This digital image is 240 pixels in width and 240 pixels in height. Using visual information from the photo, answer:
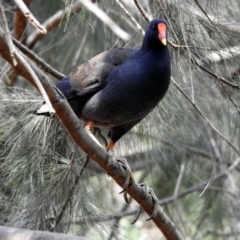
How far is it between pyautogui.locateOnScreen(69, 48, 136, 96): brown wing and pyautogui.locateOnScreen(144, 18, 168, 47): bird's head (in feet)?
0.50

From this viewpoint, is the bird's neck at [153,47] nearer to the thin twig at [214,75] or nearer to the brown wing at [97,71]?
the brown wing at [97,71]

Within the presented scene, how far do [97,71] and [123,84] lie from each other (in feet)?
0.63

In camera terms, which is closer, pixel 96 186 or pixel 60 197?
pixel 60 197

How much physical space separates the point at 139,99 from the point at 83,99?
1.10 feet

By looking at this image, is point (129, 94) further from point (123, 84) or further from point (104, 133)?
point (104, 133)

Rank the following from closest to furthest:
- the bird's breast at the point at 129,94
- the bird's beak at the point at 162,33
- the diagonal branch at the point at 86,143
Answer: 1. the diagonal branch at the point at 86,143
2. the bird's beak at the point at 162,33
3. the bird's breast at the point at 129,94

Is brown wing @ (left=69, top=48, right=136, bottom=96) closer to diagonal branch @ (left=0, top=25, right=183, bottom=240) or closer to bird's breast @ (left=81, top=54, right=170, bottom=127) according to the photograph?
bird's breast @ (left=81, top=54, right=170, bottom=127)

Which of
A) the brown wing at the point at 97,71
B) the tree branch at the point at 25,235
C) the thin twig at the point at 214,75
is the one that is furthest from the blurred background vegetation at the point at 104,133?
the tree branch at the point at 25,235

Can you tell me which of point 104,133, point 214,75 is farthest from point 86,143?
point 104,133

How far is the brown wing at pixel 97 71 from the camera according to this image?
99.6 inches

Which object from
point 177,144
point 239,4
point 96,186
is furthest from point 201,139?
point 239,4

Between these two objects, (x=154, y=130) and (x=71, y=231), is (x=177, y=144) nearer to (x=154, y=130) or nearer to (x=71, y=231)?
(x=154, y=130)

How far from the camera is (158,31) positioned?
2.23 metres

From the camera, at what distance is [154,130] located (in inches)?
117
